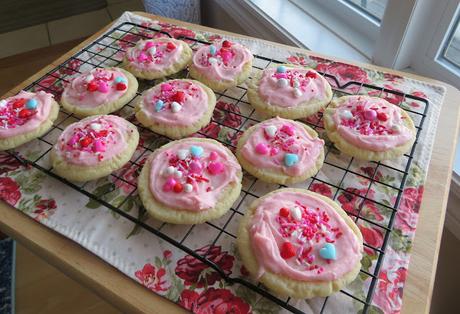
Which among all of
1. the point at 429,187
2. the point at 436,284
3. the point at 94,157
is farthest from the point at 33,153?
the point at 436,284

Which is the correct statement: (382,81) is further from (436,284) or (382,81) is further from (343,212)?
(436,284)

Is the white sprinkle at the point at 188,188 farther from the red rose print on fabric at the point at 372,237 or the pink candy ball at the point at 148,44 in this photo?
the pink candy ball at the point at 148,44

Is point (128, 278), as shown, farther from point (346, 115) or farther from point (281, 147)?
point (346, 115)

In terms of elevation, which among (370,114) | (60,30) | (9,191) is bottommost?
(60,30)

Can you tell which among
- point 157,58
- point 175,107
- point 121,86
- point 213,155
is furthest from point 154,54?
point 213,155

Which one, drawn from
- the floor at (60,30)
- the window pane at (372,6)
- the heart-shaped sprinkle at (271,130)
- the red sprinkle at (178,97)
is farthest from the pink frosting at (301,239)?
the floor at (60,30)
